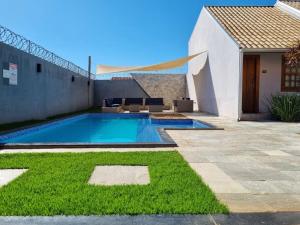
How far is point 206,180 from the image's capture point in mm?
4812

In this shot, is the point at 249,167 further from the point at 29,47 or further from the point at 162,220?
the point at 29,47

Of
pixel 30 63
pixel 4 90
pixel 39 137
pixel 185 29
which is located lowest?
pixel 39 137

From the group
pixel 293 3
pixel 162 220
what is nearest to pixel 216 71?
pixel 293 3

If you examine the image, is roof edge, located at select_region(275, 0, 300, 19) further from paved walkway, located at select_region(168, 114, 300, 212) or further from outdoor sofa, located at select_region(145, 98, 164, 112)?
paved walkway, located at select_region(168, 114, 300, 212)

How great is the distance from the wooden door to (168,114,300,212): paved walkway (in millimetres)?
6557

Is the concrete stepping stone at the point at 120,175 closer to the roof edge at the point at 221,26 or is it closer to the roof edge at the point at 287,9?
the roof edge at the point at 221,26

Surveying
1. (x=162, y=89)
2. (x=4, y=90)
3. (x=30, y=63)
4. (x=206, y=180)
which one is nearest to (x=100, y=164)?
(x=206, y=180)

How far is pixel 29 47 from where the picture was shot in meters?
14.8

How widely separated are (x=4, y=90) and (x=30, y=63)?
306 cm

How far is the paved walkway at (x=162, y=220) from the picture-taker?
3213 millimetres

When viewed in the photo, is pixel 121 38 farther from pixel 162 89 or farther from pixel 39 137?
pixel 39 137

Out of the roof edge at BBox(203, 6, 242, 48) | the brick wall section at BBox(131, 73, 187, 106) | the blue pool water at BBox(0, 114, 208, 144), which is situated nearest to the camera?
the blue pool water at BBox(0, 114, 208, 144)

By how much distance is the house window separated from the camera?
628 inches

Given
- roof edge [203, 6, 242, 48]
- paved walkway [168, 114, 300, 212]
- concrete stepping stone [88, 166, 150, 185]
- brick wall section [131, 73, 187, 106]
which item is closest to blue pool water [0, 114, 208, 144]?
paved walkway [168, 114, 300, 212]
